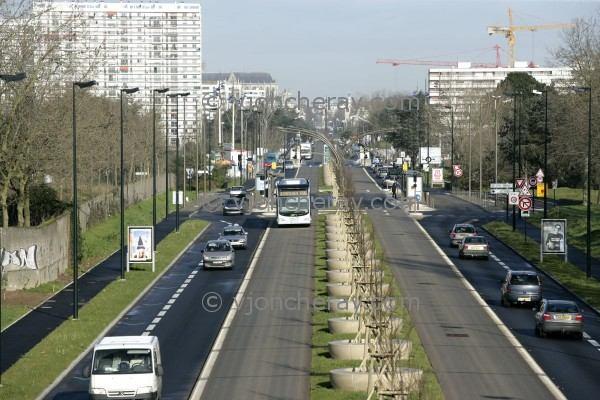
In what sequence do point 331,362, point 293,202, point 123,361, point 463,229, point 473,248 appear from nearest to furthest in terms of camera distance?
1. point 123,361
2. point 331,362
3. point 473,248
4. point 463,229
5. point 293,202

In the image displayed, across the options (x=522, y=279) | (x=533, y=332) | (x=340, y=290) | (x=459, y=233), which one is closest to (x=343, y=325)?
(x=533, y=332)

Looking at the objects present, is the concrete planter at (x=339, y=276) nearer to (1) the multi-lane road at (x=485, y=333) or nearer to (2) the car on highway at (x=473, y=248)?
(1) the multi-lane road at (x=485, y=333)

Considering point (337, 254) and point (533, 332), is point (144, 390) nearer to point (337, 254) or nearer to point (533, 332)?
point (533, 332)

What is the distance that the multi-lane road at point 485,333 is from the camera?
3341cm

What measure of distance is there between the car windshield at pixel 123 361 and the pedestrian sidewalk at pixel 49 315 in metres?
6.47

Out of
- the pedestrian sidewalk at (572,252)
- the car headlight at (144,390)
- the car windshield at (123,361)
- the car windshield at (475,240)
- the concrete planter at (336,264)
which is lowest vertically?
the pedestrian sidewalk at (572,252)

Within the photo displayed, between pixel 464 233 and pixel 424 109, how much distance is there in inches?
4056

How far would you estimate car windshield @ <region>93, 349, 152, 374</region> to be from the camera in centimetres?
2975

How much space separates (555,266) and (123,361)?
1493 inches

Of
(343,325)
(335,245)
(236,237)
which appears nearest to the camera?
(343,325)

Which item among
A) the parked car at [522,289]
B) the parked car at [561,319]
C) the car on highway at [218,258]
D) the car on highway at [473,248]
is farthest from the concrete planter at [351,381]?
the car on highway at [473,248]

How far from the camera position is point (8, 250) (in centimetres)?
5397

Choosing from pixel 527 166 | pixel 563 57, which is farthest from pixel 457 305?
pixel 527 166

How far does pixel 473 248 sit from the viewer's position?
2643 inches
